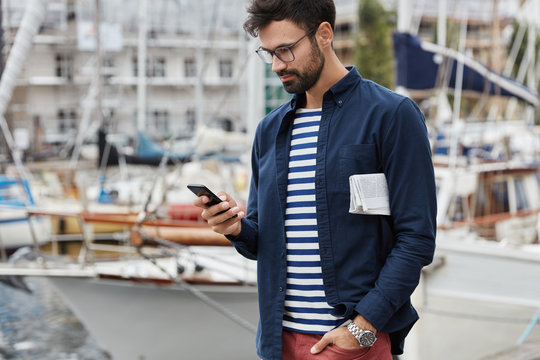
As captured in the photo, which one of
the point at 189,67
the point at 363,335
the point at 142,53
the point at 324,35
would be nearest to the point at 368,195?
the point at 363,335

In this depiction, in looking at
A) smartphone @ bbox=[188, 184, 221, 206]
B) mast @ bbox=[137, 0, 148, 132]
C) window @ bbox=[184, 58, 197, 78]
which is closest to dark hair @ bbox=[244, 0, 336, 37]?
smartphone @ bbox=[188, 184, 221, 206]

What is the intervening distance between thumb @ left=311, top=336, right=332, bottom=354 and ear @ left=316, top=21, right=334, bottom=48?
2.75 feet

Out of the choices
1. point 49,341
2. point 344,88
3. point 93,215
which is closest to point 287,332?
point 344,88

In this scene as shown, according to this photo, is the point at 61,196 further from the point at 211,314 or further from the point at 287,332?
the point at 287,332

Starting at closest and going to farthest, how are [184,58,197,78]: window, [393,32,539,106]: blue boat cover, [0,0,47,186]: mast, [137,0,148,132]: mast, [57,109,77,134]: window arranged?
[0,0,47,186]: mast
[393,32,539,106]: blue boat cover
[137,0,148,132]: mast
[57,109,77,134]: window
[184,58,197,78]: window

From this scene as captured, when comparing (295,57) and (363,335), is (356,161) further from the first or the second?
(363,335)

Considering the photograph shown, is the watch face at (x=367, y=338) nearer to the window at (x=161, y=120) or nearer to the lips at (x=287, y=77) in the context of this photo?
the lips at (x=287, y=77)

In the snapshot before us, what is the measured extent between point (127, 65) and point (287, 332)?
3946 cm

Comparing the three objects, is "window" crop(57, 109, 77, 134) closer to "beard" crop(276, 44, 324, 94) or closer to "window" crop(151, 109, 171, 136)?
"window" crop(151, 109, 171, 136)

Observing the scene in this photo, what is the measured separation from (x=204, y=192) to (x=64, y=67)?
1539 inches

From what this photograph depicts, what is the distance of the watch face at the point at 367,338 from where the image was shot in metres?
1.85

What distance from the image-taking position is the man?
1.85 meters

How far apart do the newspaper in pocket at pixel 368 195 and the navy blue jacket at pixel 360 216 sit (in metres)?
0.02

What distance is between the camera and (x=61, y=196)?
53.7 ft
